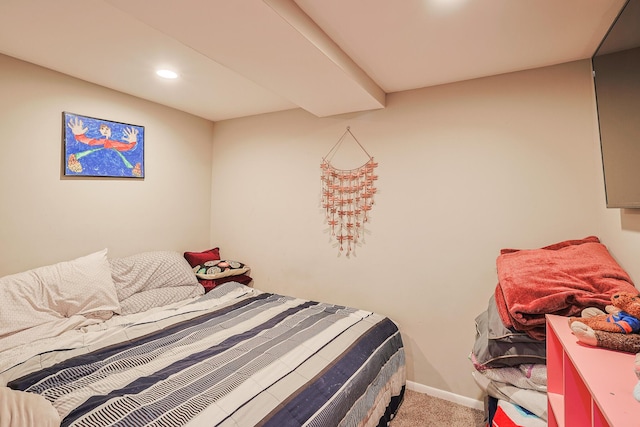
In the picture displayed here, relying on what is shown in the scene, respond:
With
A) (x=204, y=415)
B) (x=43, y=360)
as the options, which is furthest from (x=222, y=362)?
(x=43, y=360)

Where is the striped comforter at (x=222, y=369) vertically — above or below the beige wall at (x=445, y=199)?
below

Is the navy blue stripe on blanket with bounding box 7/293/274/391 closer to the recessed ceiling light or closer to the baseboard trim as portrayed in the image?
the baseboard trim

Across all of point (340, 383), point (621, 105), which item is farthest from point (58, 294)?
point (621, 105)

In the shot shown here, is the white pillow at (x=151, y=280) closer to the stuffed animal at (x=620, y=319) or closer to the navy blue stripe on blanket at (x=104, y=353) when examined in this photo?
the navy blue stripe on blanket at (x=104, y=353)

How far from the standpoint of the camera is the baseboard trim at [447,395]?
2.26 meters

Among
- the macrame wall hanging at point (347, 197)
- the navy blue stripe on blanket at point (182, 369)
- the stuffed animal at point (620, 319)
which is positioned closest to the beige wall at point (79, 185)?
the navy blue stripe on blanket at point (182, 369)

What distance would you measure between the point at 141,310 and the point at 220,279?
31.0 inches

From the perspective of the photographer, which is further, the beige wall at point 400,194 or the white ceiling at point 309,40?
the beige wall at point 400,194

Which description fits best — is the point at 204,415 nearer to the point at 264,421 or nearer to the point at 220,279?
the point at 264,421

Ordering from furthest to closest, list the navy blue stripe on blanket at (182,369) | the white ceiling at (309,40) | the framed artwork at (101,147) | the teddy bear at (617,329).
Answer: the framed artwork at (101,147) < the white ceiling at (309,40) < the navy blue stripe on blanket at (182,369) < the teddy bear at (617,329)

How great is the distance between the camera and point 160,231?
10.2 ft

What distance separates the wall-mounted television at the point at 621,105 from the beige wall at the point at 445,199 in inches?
14.4

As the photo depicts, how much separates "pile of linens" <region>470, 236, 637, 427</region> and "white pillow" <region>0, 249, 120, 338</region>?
2.46 meters

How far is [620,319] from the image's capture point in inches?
42.2
